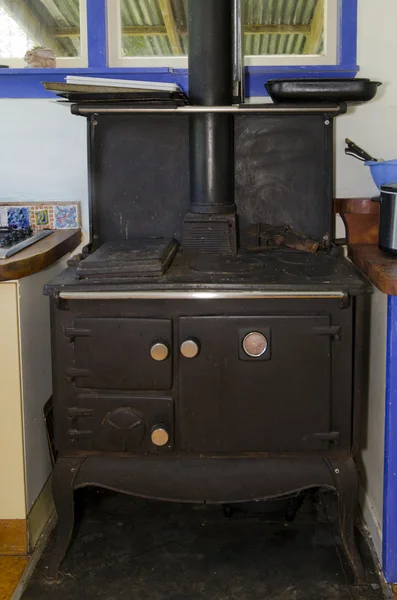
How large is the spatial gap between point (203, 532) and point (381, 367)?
2.43ft

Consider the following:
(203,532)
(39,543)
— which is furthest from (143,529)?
(39,543)

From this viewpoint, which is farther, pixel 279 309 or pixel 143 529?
pixel 143 529

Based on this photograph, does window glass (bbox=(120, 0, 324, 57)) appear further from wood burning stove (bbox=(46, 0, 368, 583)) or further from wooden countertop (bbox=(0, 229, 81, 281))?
wood burning stove (bbox=(46, 0, 368, 583))

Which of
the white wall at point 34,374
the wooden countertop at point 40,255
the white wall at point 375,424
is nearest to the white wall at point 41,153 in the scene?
the wooden countertop at point 40,255

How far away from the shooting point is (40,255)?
1858 millimetres

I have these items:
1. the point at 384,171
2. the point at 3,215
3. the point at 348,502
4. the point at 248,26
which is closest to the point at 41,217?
the point at 3,215

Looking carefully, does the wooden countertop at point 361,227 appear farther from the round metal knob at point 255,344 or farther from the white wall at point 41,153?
the white wall at point 41,153

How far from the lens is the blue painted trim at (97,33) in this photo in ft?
7.38

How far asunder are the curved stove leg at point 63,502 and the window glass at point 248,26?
1.71 m

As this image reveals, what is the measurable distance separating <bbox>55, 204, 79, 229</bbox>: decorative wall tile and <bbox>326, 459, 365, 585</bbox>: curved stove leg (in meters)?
Result: 1.23

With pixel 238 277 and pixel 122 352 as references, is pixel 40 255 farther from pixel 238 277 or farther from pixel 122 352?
pixel 238 277

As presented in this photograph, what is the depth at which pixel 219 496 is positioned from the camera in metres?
1.71

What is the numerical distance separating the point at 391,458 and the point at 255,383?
1.40 feet

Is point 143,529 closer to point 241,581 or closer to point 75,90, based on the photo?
point 241,581
